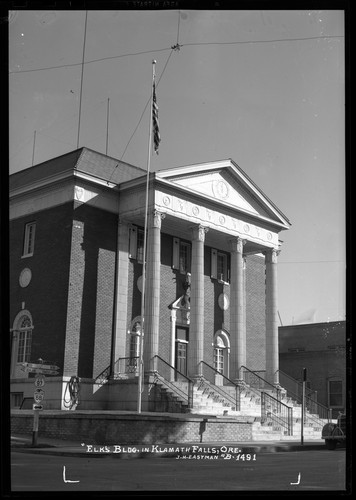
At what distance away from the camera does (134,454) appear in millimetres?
5816

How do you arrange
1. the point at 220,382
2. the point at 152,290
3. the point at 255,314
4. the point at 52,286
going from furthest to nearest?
the point at 255,314
the point at 220,382
the point at 152,290
the point at 52,286

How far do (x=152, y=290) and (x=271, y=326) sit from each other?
22.3ft

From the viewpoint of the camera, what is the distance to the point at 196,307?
25.3m

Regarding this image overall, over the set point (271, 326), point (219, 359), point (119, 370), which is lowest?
point (119, 370)

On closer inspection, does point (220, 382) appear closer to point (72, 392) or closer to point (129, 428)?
point (72, 392)

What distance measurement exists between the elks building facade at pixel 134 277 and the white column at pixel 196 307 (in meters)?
0.04

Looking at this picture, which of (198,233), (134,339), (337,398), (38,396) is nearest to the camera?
(38,396)

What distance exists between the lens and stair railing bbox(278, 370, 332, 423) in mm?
24403

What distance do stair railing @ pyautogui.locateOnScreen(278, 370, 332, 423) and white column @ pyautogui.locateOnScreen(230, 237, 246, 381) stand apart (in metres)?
2.23

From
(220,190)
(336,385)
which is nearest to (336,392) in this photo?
(336,385)

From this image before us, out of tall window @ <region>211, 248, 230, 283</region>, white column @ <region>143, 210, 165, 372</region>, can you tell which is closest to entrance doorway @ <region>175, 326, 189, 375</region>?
tall window @ <region>211, 248, 230, 283</region>

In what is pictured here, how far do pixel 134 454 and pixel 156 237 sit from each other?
61.1ft

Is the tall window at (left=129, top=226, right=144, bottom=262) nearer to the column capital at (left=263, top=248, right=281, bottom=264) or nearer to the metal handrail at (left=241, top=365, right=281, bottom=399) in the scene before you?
the column capital at (left=263, top=248, right=281, bottom=264)

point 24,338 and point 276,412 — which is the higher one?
point 24,338
